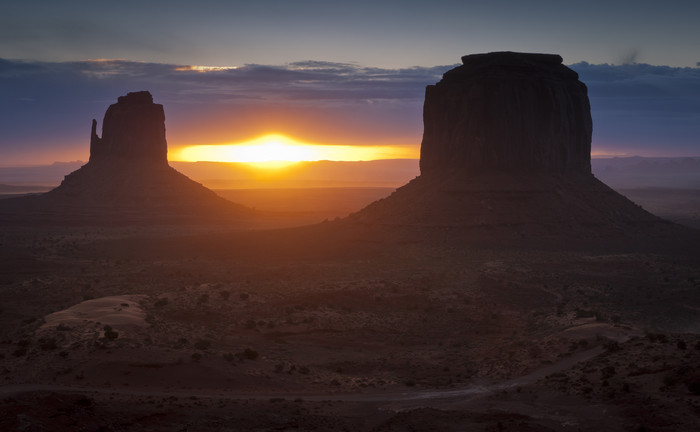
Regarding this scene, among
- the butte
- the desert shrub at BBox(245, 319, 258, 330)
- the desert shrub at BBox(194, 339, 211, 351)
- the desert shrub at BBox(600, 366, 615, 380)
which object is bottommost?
the desert shrub at BBox(245, 319, 258, 330)

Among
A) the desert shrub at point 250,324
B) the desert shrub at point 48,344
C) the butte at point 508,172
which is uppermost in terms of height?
the butte at point 508,172

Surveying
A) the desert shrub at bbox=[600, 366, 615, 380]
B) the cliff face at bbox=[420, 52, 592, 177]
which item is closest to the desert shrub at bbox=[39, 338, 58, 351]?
the desert shrub at bbox=[600, 366, 615, 380]

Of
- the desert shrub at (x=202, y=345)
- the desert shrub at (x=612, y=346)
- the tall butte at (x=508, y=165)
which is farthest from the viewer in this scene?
the tall butte at (x=508, y=165)

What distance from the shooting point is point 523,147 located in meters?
74.2

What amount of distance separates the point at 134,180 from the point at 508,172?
229 ft

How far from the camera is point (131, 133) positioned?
11875cm

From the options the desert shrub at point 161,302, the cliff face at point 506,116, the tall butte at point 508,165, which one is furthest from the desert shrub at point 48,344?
the cliff face at point 506,116

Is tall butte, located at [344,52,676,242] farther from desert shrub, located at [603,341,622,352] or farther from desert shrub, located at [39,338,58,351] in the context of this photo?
desert shrub, located at [39,338,58,351]

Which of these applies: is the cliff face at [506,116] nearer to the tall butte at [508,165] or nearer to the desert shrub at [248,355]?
the tall butte at [508,165]

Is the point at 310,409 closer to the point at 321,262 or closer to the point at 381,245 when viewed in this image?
the point at 321,262

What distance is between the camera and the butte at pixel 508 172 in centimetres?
6800

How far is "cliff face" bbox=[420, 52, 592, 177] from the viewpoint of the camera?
73.4 metres

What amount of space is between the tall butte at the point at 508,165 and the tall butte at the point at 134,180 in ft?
153

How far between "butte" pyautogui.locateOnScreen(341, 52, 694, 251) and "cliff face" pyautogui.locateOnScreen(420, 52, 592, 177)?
0.11 m
